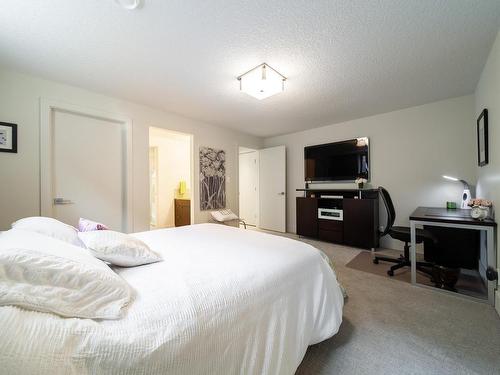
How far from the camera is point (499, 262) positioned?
173 cm

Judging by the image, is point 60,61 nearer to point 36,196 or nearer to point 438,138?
point 36,196

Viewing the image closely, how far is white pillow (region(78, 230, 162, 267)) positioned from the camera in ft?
3.69

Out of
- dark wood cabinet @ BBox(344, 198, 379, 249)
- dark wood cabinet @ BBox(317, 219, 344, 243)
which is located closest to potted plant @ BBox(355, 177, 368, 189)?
dark wood cabinet @ BBox(344, 198, 379, 249)

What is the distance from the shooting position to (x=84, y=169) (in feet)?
8.90

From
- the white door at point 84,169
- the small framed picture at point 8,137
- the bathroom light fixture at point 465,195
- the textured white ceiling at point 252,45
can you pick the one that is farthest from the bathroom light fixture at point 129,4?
the bathroom light fixture at point 465,195

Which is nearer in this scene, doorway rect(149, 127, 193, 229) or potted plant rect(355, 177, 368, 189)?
potted plant rect(355, 177, 368, 189)

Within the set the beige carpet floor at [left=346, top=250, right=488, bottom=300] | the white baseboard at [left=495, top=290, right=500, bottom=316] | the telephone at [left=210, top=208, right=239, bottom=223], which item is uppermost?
the telephone at [left=210, top=208, right=239, bottom=223]

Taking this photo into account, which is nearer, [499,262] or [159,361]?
[159,361]

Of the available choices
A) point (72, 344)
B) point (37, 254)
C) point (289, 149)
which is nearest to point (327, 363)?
point (72, 344)

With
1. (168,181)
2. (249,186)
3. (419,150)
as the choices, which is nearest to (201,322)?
(419,150)

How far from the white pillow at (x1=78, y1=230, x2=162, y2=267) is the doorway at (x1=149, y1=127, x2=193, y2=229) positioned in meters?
3.66

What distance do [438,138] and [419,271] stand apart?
198cm

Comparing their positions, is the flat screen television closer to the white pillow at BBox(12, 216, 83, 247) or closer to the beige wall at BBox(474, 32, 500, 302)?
the beige wall at BBox(474, 32, 500, 302)

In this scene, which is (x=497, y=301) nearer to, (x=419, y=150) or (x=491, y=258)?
(x=491, y=258)
